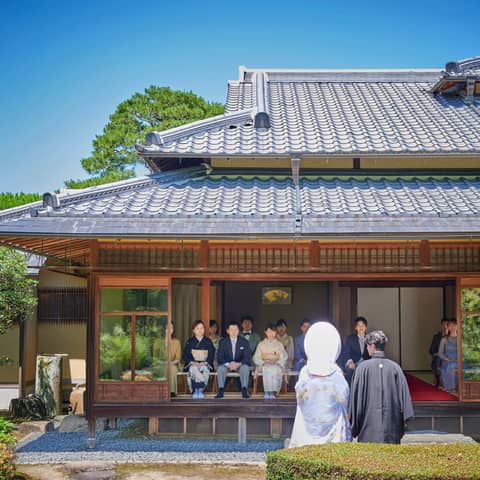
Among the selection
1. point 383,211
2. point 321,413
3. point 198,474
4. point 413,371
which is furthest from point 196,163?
point 413,371

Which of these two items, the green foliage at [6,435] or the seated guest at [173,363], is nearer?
the green foliage at [6,435]

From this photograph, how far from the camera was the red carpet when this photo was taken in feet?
36.7

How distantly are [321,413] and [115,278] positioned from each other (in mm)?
4679

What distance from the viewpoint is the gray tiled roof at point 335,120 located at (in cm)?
1162

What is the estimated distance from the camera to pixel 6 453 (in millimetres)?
7012

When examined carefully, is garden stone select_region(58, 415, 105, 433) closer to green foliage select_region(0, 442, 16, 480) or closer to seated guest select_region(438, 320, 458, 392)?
green foliage select_region(0, 442, 16, 480)

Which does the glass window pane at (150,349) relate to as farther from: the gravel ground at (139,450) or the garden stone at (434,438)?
the garden stone at (434,438)

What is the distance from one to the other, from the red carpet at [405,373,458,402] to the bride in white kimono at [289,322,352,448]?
417 cm

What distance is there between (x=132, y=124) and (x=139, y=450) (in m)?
21.0

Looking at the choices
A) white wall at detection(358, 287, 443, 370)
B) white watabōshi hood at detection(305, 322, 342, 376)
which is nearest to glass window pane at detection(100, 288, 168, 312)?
white watabōshi hood at detection(305, 322, 342, 376)

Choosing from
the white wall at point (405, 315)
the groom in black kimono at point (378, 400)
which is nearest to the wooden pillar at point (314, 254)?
the groom in black kimono at point (378, 400)

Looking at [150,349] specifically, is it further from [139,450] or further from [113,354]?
[139,450]

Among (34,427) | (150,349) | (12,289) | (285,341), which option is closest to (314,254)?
(150,349)

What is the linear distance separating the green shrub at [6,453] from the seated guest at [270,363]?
15.1 feet
